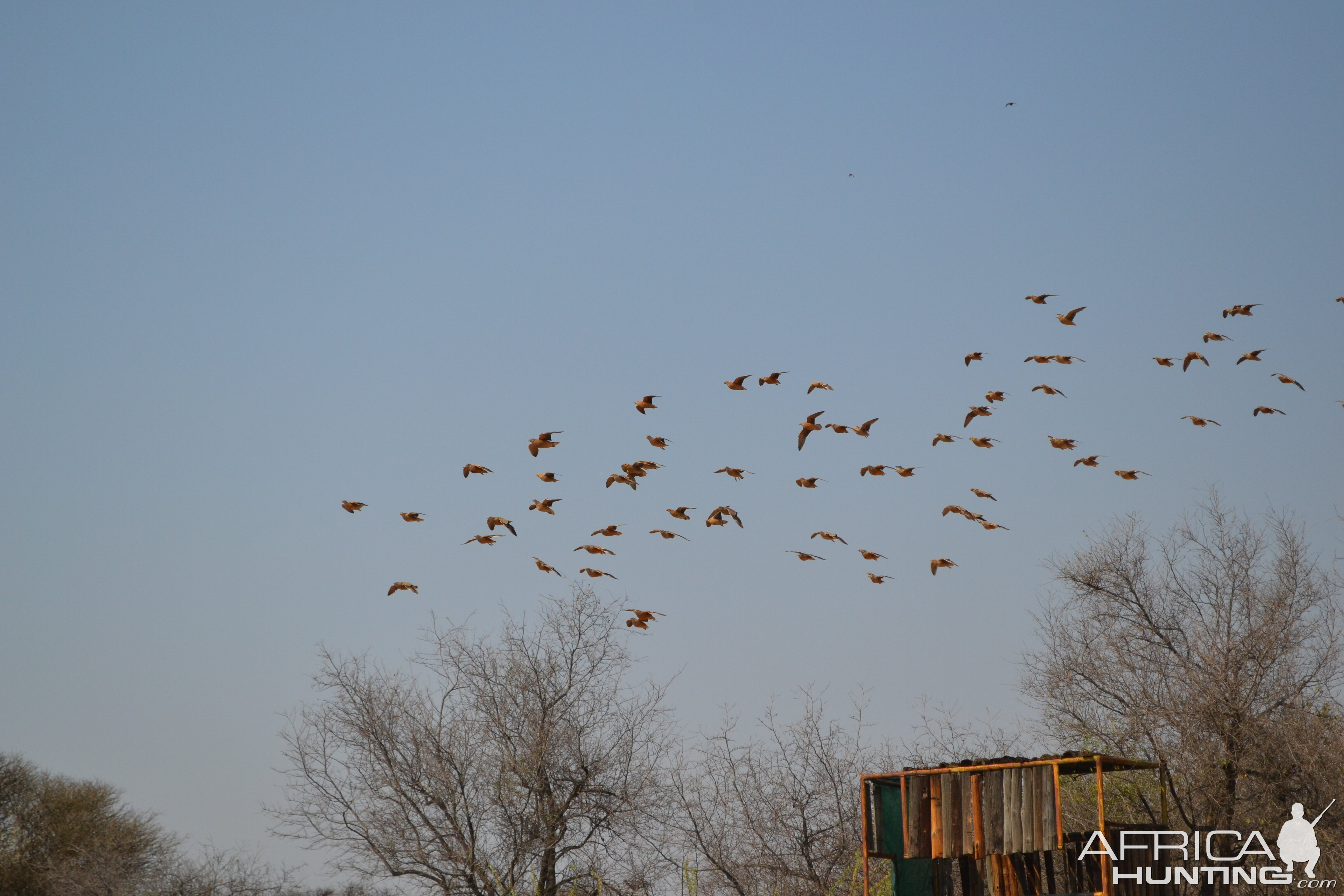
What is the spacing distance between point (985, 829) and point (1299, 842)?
30.1 feet

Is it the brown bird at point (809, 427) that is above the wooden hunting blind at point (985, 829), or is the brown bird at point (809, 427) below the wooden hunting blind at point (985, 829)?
above

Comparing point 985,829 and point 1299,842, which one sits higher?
point 1299,842

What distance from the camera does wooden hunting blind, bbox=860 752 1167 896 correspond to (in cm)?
1576

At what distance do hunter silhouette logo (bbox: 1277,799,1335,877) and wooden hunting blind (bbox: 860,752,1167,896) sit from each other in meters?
4.75

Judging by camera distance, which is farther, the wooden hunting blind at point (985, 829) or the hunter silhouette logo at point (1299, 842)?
the hunter silhouette logo at point (1299, 842)

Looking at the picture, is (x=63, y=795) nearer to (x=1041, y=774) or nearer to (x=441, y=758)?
(x=441, y=758)

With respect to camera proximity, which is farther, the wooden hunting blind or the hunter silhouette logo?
the hunter silhouette logo

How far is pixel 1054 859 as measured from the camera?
21734mm

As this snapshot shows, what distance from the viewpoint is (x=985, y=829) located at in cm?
1619

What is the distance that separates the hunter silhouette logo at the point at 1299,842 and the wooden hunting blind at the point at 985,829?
4746mm

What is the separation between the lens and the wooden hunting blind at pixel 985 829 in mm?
15758

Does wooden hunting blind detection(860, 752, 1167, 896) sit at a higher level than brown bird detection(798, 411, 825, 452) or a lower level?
lower

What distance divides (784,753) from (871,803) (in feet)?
32.8

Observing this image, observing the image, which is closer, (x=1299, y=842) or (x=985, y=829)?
(x=985, y=829)
